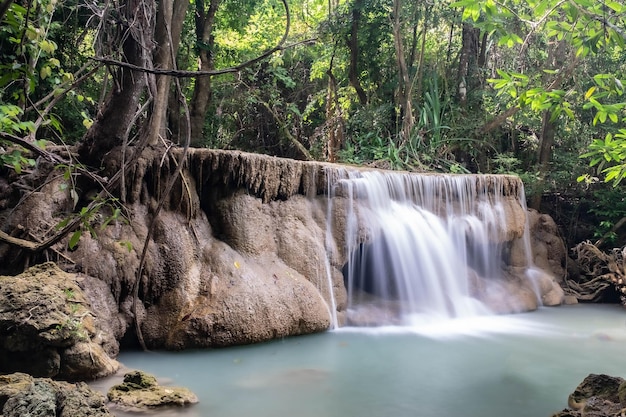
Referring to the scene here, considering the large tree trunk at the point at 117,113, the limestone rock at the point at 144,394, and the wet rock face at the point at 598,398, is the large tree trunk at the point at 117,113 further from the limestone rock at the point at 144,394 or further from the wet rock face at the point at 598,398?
the wet rock face at the point at 598,398

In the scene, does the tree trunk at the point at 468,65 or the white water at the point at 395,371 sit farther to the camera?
the tree trunk at the point at 468,65

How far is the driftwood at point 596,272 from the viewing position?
9164mm

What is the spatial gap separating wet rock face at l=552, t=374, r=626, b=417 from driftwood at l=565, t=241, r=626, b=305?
5914 mm

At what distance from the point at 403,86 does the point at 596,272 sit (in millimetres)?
5709

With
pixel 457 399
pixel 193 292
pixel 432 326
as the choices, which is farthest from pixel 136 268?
pixel 432 326

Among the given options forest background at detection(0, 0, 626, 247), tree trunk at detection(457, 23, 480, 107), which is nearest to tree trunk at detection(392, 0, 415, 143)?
forest background at detection(0, 0, 626, 247)

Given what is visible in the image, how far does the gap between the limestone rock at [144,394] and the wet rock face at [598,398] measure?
2.58 metres

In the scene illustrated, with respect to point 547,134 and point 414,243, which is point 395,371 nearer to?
point 414,243

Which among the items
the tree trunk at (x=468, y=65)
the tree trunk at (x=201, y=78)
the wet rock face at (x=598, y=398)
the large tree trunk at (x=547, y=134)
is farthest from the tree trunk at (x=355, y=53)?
the wet rock face at (x=598, y=398)

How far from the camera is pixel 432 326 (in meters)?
6.99

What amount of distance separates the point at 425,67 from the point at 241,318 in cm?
938

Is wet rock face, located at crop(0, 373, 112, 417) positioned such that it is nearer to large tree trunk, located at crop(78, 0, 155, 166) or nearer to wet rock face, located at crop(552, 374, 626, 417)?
large tree trunk, located at crop(78, 0, 155, 166)

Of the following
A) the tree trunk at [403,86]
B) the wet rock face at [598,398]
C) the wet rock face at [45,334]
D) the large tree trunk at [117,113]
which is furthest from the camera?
the tree trunk at [403,86]

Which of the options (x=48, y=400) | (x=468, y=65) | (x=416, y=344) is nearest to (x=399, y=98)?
(x=468, y=65)
